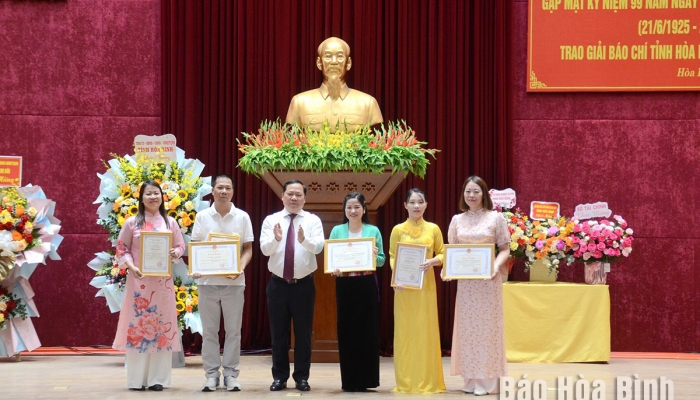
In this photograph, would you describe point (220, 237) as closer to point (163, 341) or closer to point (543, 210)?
point (163, 341)

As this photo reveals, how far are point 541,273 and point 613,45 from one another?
2.11 meters

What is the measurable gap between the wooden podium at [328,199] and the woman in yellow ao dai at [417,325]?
3.88 feet

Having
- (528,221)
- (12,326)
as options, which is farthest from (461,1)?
(12,326)

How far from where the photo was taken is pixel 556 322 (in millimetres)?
7031

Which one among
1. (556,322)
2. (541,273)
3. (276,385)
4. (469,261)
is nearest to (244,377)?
(276,385)

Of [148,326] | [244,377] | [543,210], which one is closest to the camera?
[148,326]

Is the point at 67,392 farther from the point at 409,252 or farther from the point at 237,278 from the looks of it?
the point at 409,252

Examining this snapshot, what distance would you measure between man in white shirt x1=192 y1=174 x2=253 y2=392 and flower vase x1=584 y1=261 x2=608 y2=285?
123 inches

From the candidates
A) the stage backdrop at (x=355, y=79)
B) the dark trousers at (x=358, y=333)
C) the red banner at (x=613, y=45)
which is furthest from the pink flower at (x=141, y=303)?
the red banner at (x=613, y=45)

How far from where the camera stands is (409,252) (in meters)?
5.30

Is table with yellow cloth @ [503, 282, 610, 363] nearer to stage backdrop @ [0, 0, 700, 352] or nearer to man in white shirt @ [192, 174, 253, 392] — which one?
stage backdrop @ [0, 0, 700, 352]

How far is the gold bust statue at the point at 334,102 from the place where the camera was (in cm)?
718

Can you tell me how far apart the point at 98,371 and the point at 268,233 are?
1.89 m

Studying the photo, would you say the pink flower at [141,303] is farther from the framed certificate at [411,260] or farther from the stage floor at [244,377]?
the framed certificate at [411,260]
